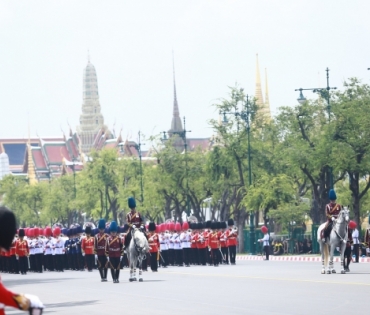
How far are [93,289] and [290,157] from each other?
89.5 ft

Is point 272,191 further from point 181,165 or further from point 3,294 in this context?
point 3,294

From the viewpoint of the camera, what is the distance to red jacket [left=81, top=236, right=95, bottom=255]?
42.9 m

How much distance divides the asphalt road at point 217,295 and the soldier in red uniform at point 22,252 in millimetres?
10735

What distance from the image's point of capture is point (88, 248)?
142ft

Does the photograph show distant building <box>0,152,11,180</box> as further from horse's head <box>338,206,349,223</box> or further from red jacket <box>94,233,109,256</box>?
horse's head <box>338,206,349,223</box>

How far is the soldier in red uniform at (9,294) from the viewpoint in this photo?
825 centimetres

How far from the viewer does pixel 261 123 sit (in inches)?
2603

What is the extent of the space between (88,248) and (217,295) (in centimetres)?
2102

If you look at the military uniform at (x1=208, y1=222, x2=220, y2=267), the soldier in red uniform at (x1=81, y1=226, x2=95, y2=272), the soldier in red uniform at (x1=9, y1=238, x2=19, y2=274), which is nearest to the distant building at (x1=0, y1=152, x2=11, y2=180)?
the soldier in red uniform at (x1=9, y1=238, x2=19, y2=274)

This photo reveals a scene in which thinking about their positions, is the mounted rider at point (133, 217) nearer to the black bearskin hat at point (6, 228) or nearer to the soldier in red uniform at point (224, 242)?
the soldier in red uniform at point (224, 242)

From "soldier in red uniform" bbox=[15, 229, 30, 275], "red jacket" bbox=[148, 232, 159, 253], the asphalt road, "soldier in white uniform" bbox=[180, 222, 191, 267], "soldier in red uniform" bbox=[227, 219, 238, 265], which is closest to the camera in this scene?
the asphalt road

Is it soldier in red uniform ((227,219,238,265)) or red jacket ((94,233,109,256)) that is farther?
soldier in red uniform ((227,219,238,265))

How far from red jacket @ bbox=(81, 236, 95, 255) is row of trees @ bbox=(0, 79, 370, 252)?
12155 millimetres

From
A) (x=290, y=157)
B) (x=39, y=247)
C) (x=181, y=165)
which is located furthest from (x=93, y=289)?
(x=181, y=165)
